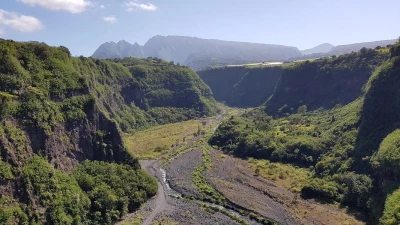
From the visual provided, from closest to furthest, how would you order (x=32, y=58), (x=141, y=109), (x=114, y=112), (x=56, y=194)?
(x=56, y=194)
(x=32, y=58)
(x=114, y=112)
(x=141, y=109)

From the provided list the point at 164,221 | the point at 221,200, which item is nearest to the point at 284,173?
the point at 221,200

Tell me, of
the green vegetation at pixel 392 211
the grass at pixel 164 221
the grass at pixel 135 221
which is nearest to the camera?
the green vegetation at pixel 392 211

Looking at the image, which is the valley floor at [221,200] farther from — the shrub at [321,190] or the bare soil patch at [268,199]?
the shrub at [321,190]

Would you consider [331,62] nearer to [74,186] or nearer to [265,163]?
[265,163]

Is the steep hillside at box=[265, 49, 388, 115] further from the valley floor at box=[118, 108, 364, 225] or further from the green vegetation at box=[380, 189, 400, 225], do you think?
the green vegetation at box=[380, 189, 400, 225]

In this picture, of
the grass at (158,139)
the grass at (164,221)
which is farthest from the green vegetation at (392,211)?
the grass at (158,139)

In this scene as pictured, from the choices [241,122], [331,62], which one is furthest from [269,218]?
[331,62]
